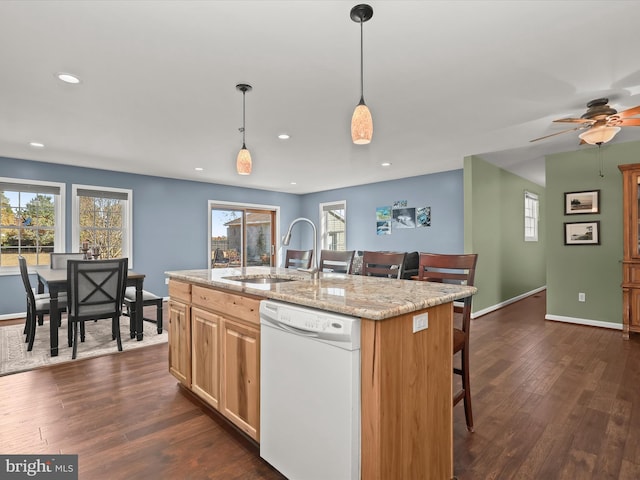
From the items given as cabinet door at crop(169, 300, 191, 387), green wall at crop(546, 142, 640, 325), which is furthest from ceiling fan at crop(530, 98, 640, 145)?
cabinet door at crop(169, 300, 191, 387)

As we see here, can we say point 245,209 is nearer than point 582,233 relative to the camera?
No

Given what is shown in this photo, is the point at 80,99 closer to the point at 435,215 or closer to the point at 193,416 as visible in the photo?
the point at 193,416

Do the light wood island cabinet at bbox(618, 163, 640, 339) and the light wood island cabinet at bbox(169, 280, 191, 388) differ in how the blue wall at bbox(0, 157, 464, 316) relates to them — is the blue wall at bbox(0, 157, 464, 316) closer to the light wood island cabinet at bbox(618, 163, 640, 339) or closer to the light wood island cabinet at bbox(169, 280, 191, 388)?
the light wood island cabinet at bbox(618, 163, 640, 339)

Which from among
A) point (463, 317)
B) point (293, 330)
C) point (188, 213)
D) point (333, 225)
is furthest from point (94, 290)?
point (333, 225)

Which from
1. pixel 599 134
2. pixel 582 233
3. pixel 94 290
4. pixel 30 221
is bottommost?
pixel 94 290

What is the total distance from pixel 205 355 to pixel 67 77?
2.28 meters

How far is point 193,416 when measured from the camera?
7.34 ft

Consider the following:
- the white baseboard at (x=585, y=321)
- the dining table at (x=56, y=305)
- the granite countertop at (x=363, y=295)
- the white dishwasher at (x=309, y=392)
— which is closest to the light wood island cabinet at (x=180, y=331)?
the granite countertop at (x=363, y=295)

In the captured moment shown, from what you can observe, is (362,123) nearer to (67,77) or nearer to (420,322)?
(420,322)

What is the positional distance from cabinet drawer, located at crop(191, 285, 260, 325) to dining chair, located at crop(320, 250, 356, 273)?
1.07 meters

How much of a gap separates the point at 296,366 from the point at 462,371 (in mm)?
1173

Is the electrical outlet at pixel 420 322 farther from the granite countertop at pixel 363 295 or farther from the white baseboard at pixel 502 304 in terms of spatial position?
the white baseboard at pixel 502 304

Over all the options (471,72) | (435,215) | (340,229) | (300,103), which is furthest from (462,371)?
(340,229)

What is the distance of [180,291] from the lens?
254cm
